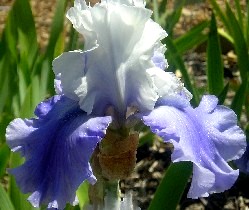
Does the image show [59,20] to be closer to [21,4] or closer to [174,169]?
[21,4]

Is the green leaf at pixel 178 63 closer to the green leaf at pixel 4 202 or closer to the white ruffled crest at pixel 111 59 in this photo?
the green leaf at pixel 4 202

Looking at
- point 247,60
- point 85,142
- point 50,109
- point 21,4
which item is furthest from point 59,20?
point 85,142

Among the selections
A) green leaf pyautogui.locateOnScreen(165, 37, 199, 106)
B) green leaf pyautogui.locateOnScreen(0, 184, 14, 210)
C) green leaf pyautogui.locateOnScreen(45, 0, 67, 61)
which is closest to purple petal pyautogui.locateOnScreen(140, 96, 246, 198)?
green leaf pyautogui.locateOnScreen(0, 184, 14, 210)

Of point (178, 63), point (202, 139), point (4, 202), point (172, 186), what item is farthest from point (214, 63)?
point (202, 139)

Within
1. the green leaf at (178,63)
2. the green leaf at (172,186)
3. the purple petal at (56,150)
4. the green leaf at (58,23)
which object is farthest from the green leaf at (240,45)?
the purple petal at (56,150)

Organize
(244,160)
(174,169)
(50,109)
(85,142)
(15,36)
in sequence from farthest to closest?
(15,36) < (244,160) < (174,169) < (50,109) < (85,142)

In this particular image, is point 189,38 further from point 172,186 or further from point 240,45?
point 172,186

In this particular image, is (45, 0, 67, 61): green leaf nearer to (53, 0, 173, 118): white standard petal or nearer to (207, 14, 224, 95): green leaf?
(207, 14, 224, 95): green leaf

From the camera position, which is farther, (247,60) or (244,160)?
(247,60)
